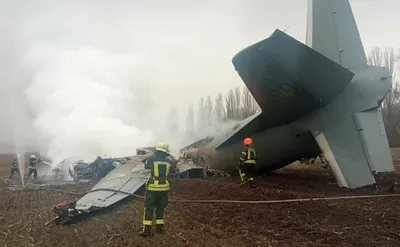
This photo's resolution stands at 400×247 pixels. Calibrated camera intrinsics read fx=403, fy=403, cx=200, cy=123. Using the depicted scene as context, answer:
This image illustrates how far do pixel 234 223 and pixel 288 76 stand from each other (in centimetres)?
472

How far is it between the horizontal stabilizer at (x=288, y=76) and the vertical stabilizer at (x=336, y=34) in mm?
1986

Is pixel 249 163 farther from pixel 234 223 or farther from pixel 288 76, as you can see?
pixel 234 223

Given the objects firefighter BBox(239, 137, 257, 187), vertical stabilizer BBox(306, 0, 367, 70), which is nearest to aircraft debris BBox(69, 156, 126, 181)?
firefighter BBox(239, 137, 257, 187)

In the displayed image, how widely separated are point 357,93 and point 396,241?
6.49 metres

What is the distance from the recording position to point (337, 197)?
33.7 ft

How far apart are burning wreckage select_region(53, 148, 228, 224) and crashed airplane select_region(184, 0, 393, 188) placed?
2.21 m

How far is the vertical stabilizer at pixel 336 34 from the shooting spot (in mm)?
13406

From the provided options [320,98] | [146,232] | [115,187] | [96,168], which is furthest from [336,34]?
Answer: [96,168]

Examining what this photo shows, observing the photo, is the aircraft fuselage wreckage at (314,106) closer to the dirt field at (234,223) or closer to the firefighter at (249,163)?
the dirt field at (234,223)

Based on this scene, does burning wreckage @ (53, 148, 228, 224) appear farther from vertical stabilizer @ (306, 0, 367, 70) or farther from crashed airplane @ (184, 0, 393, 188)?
Result: vertical stabilizer @ (306, 0, 367, 70)

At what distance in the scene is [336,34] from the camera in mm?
13570

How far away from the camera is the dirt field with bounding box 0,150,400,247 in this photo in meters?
6.96

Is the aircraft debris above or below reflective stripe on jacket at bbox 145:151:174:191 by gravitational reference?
below

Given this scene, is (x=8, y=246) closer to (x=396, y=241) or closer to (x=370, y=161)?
(x=396, y=241)
